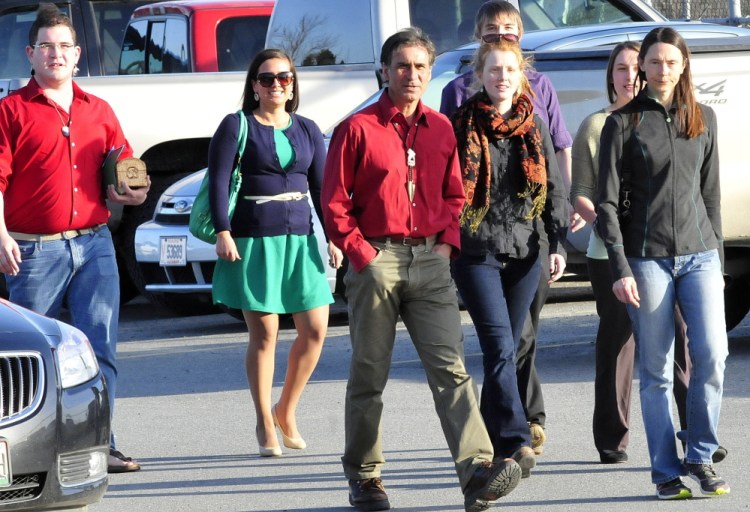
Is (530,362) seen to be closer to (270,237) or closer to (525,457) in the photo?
(525,457)

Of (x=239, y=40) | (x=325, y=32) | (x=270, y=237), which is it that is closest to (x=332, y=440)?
(x=270, y=237)

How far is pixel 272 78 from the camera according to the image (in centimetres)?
688

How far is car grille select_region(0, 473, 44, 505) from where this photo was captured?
197 inches

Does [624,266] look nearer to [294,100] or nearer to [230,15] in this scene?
[294,100]

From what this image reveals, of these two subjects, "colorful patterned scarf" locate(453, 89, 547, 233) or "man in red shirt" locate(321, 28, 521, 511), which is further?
"colorful patterned scarf" locate(453, 89, 547, 233)

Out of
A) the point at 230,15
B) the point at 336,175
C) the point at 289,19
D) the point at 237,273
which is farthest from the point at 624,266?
the point at 230,15

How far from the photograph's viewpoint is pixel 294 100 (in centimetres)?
716

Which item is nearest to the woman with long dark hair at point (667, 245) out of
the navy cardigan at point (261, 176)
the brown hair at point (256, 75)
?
the navy cardigan at point (261, 176)

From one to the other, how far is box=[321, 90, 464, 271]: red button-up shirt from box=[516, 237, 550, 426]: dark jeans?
79cm

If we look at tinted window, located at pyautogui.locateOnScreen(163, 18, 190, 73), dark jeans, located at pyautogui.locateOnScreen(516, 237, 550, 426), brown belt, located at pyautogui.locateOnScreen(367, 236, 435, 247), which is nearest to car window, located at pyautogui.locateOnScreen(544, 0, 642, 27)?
tinted window, located at pyautogui.locateOnScreen(163, 18, 190, 73)

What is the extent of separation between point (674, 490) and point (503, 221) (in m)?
1.23

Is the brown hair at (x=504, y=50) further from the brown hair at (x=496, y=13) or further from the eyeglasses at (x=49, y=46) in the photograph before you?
the eyeglasses at (x=49, y=46)

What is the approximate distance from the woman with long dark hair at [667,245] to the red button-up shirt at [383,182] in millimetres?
626

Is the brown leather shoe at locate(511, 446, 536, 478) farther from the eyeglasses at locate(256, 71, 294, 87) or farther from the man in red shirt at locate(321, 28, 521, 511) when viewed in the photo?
the eyeglasses at locate(256, 71, 294, 87)
